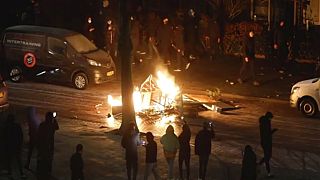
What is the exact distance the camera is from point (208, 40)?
31.5 metres

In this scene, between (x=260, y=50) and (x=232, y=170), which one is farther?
(x=260, y=50)

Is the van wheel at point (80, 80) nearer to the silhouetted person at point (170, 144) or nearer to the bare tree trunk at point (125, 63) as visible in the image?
the bare tree trunk at point (125, 63)

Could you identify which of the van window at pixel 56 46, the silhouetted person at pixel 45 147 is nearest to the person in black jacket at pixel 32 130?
the silhouetted person at pixel 45 147

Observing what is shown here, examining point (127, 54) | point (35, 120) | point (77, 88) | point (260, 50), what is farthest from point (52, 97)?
point (260, 50)

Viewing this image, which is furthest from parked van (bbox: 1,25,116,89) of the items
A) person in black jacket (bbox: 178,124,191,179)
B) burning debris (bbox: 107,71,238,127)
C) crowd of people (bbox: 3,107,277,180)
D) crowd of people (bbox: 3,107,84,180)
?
person in black jacket (bbox: 178,124,191,179)

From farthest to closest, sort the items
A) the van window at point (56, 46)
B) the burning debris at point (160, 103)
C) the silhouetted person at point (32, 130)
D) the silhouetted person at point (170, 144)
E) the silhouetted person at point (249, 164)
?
the van window at point (56, 46) → the burning debris at point (160, 103) → the silhouetted person at point (32, 130) → the silhouetted person at point (170, 144) → the silhouetted person at point (249, 164)

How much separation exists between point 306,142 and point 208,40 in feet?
44.0

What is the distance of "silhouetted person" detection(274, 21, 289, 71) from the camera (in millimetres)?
29578

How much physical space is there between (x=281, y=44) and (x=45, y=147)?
1665cm

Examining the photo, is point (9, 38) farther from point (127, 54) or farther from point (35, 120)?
point (35, 120)

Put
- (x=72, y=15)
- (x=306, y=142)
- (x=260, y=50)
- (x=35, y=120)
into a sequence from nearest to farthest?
(x=35, y=120) → (x=306, y=142) → (x=260, y=50) → (x=72, y=15)

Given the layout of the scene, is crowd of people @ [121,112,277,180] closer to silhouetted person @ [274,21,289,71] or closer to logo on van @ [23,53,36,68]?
logo on van @ [23,53,36,68]

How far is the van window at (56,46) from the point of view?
25625 mm

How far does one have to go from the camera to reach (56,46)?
25.8m
